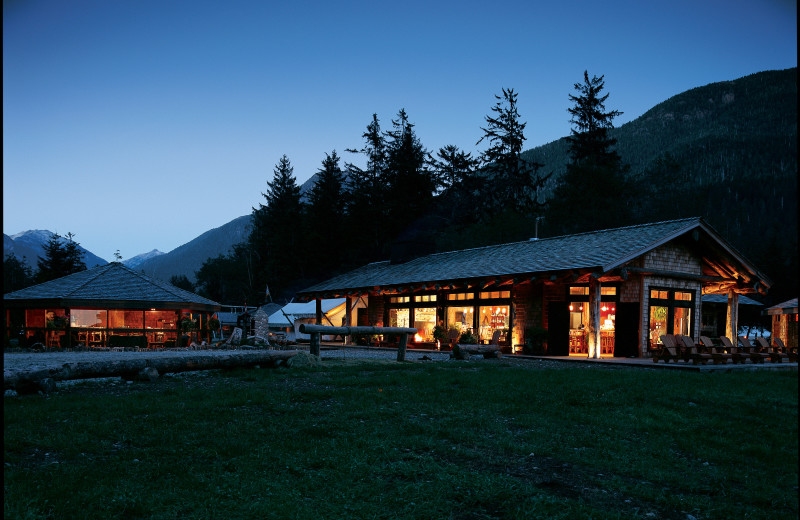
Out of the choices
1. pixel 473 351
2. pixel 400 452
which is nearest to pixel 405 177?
pixel 473 351

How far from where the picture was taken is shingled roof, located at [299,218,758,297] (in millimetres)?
18870

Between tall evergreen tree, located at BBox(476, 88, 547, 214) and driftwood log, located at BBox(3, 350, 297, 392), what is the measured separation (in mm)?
38046

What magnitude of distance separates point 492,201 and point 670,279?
29.4 m

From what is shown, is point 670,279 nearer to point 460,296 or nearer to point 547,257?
point 547,257

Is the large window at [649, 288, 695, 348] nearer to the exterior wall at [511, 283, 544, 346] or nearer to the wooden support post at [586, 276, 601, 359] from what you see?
the wooden support post at [586, 276, 601, 359]

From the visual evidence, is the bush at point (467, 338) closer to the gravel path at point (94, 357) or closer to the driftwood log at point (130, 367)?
the gravel path at point (94, 357)

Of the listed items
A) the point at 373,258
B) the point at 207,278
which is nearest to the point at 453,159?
the point at 373,258

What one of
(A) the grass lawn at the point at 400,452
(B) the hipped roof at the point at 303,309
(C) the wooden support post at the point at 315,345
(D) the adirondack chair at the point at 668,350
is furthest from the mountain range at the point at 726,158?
(B) the hipped roof at the point at 303,309

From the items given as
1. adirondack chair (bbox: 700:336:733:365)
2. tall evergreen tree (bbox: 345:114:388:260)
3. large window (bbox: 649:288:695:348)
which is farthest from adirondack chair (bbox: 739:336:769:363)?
tall evergreen tree (bbox: 345:114:388:260)

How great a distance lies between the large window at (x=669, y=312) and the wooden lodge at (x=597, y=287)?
0.12 ft

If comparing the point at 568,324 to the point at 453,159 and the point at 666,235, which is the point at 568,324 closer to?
the point at 666,235

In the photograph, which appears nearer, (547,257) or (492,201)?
(547,257)

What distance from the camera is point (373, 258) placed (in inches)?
2101

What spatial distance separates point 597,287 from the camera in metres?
19.0
